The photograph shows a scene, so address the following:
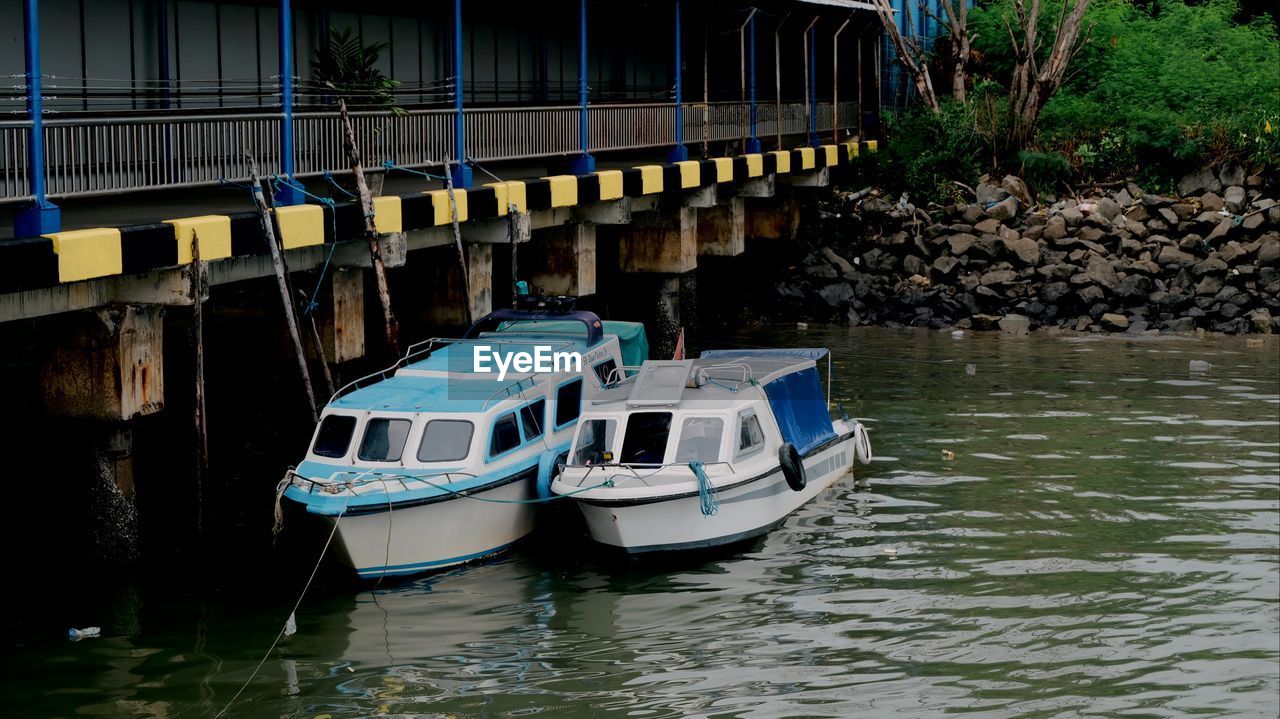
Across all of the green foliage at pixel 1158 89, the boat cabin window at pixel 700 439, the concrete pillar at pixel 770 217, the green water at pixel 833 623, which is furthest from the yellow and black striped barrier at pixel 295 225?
the green foliage at pixel 1158 89

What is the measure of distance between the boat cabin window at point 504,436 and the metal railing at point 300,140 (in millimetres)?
3668

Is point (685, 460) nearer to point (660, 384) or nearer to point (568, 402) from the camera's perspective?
point (660, 384)

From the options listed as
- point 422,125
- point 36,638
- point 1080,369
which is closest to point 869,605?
point 36,638

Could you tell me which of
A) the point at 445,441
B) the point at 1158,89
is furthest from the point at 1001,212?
the point at 445,441

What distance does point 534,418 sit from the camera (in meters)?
17.4

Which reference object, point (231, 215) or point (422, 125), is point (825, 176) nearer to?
point (422, 125)

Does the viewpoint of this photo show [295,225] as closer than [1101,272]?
Yes

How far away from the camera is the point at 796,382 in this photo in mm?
19297

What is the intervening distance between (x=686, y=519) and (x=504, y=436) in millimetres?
1947

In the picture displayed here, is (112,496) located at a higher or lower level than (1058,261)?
lower

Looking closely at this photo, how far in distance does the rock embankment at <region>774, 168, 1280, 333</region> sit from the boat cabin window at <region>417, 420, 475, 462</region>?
59.8 ft

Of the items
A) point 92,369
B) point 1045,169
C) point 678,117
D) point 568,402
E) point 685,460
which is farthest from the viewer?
point 1045,169

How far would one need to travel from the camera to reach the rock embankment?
32.7 meters

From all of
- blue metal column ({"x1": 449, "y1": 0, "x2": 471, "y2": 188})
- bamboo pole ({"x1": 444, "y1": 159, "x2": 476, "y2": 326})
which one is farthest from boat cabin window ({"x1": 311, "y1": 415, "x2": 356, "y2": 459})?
blue metal column ({"x1": 449, "y1": 0, "x2": 471, "y2": 188})
